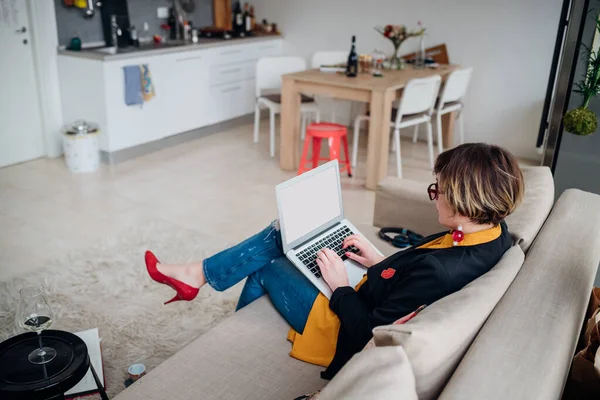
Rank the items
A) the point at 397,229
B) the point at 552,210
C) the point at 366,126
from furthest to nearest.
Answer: the point at 366,126
the point at 397,229
the point at 552,210

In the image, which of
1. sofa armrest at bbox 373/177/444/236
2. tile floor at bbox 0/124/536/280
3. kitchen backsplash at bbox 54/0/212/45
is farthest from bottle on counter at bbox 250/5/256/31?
sofa armrest at bbox 373/177/444/236

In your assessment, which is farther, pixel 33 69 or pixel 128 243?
pixel 33 69

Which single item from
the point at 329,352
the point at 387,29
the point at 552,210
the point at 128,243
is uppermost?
the point at 387,29

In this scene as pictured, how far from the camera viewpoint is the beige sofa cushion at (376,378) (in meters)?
0.98

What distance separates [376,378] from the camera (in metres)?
1.00

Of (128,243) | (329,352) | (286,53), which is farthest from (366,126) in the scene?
(329,352)

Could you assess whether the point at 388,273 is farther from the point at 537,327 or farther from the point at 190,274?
the point at 190,274

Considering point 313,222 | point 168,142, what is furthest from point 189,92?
point 313,222

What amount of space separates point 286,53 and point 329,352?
16.4 ft

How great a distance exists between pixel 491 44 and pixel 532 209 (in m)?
3.53

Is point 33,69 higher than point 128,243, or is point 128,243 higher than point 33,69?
point 33,69

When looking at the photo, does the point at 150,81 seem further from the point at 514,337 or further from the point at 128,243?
the point at 514,337

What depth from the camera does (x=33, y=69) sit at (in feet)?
15.0

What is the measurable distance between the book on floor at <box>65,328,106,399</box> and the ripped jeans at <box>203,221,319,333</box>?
1.74 ft
